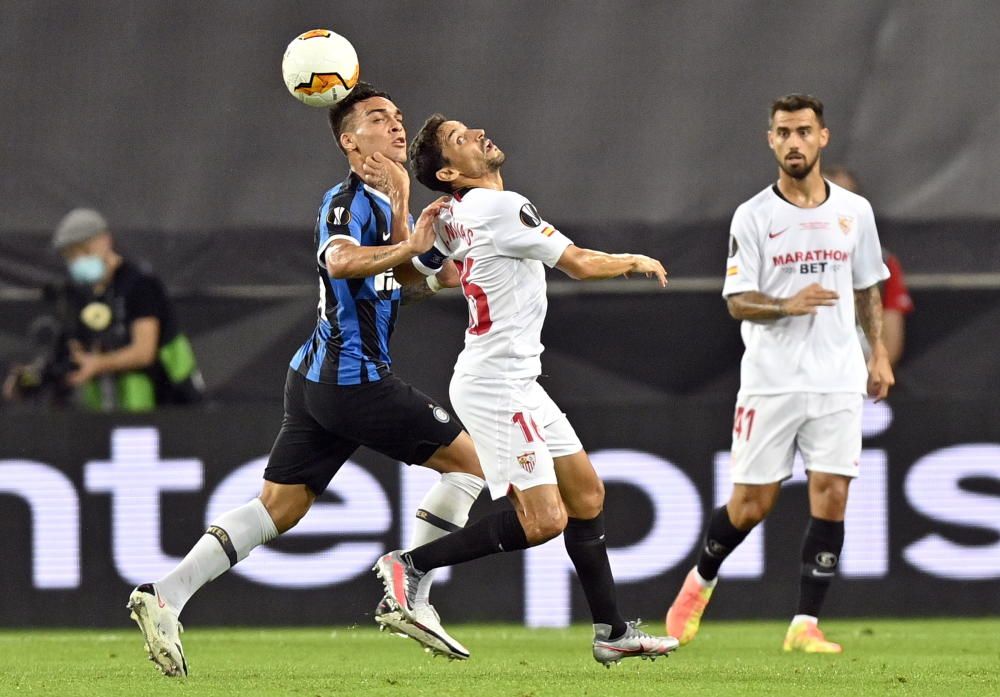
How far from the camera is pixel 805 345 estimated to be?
26.5ft

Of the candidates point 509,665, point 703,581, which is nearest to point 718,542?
point 703,581

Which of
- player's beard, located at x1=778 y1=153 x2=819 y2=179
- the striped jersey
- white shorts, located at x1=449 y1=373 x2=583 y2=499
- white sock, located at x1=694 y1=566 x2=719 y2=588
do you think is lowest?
white sock, located at x1=694 y1=566 x2=719 y2=588

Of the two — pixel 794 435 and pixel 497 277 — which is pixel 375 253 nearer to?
pixel 497 277

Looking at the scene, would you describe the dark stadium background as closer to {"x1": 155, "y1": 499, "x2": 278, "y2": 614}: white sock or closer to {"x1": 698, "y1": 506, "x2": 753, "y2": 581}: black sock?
{"x1": 698, "y1": 506, "x2": 753, "y2": 581}: black sock

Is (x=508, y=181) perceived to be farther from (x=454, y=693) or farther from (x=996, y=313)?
(x=454, y=693)

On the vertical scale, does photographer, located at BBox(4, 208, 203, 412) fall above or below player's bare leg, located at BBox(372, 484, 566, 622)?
above

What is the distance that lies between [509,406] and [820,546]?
206cm

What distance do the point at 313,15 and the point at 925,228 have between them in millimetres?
3662

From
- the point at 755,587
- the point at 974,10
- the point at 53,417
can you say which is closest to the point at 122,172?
the point at 53,417

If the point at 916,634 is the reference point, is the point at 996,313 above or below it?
Result: above

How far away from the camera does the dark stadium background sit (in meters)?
10.6

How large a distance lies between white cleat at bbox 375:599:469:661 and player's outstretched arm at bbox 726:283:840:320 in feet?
6.87

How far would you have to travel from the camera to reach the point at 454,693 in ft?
19.9

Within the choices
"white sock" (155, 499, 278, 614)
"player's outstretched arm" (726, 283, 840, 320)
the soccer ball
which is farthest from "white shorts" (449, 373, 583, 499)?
"player's outstretched arm" (726, 283, 840, 320)
